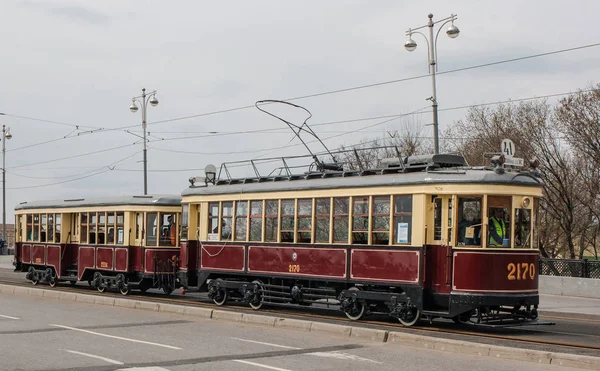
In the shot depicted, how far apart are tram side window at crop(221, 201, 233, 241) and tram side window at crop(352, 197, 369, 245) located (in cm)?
442

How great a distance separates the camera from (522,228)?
16.1 metres

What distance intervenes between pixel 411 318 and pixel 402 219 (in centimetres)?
187

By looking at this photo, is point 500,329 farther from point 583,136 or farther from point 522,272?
point 583,136

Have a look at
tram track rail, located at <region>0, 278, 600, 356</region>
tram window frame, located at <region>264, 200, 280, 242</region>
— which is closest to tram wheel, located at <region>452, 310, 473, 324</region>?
tram track rail, located at <region>0, 278, 600, 356</region>

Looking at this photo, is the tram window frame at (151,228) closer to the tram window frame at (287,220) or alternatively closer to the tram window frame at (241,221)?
the tram window frame at (241,221)

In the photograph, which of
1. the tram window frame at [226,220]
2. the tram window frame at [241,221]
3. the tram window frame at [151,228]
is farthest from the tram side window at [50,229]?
the tram window frame at [241,221]

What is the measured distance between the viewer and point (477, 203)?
52.1 feet

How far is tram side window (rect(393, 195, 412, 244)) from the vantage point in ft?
54.2

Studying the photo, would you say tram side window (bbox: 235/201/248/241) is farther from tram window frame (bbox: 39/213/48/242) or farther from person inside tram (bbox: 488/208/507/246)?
tram window frame (bbox: 39/213/48/242)

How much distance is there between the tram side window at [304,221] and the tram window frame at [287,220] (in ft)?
0.56

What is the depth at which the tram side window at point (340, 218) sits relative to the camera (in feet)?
58.7

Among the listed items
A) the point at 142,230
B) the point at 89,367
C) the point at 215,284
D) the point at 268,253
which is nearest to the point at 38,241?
the point at 142,230

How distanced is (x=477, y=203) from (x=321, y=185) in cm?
384

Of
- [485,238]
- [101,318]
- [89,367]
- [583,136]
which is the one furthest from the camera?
[583,136]
